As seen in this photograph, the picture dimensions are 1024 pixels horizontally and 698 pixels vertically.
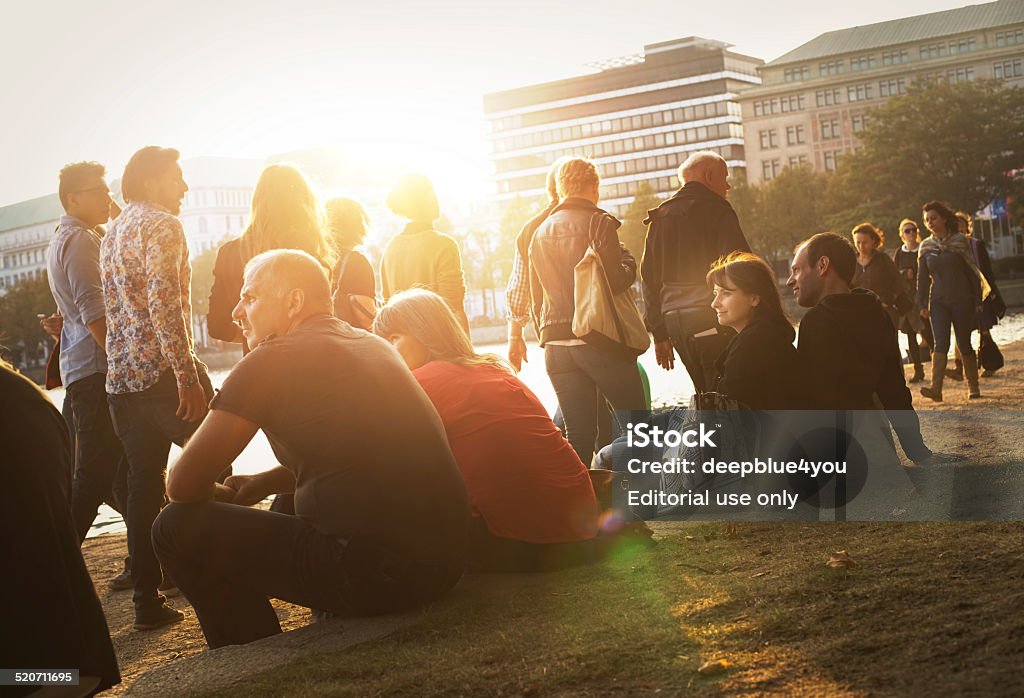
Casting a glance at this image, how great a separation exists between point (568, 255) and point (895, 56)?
102 metres

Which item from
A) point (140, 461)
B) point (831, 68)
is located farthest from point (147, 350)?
point (831, 68)

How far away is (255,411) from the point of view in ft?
12.7

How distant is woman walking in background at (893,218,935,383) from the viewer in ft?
44.6

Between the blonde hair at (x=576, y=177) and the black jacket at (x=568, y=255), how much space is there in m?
0.06

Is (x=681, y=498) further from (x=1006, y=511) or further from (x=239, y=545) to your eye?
(x=239, y=545)

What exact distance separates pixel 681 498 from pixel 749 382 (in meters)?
0.66

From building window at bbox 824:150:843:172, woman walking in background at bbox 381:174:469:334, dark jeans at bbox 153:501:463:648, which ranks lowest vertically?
dark jeans at bbox 153:501:463:648

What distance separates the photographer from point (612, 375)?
6496 mm

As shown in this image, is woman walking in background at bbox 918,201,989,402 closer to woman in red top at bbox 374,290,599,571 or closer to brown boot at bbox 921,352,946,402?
brown boot at bbox 921,352,946,402

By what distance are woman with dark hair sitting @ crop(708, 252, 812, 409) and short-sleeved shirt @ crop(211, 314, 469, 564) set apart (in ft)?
7.04

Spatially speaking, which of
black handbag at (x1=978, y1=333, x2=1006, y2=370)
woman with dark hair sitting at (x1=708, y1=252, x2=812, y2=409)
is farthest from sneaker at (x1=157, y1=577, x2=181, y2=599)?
black handbag at (x1=978, y1=333, x2=1006, y2=370)

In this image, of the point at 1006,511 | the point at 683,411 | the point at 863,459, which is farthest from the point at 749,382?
the point at 1006,511

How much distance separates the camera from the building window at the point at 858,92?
103 m

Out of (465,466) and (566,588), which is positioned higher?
(465,466)
